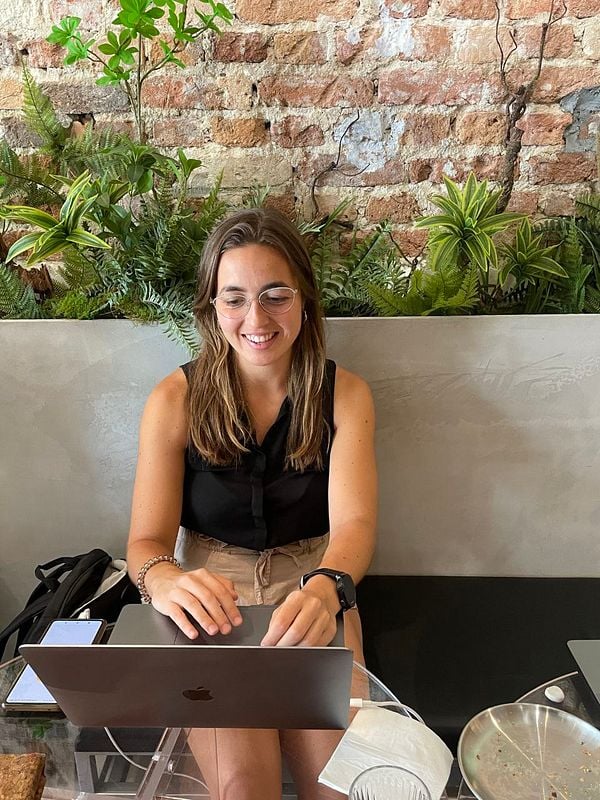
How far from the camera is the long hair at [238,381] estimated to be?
151 cm

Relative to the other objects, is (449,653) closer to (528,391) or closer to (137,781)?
(528,391)

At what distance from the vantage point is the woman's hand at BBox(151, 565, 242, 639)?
40.1 inches

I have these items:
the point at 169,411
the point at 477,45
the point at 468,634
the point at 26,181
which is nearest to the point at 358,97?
the point at 477,45

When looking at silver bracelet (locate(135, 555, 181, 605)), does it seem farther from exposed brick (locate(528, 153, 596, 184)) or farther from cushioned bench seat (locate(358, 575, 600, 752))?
exposed brick (locate(528, 153, 596, 184))

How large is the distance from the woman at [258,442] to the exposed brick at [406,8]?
2.40 ft

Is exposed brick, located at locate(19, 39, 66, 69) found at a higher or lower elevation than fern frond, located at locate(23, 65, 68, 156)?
higher

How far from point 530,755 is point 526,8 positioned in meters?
1.75

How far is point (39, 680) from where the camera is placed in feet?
3.28

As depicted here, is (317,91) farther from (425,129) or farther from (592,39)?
(592,39)

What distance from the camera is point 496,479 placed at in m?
1.84

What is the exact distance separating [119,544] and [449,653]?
929 millimetres

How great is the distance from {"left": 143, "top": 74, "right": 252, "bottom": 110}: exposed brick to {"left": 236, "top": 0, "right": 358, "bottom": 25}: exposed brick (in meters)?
0.16

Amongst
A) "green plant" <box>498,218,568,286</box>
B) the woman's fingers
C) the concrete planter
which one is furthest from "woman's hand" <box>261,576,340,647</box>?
"green plant" <box>498,218,568,286</box>

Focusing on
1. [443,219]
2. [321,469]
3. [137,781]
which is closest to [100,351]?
[321,469]
